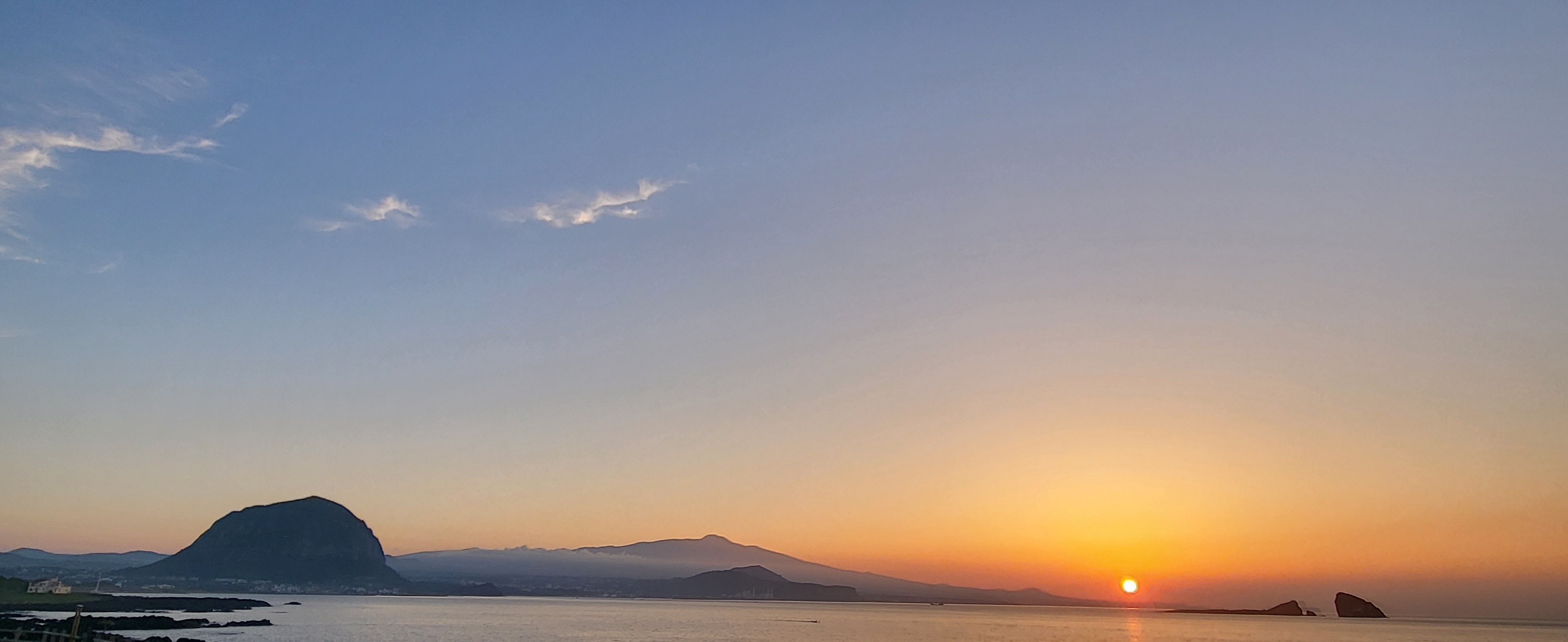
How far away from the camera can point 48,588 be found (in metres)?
113

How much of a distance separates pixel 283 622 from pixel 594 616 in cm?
6779

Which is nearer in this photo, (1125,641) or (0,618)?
(0,618)

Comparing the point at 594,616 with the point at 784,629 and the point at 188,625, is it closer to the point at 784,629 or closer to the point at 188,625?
the point at 784,629

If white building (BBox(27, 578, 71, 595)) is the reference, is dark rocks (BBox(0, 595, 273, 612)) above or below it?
below

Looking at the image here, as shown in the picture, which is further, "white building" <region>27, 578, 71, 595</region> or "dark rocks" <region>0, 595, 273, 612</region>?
"white building" <region>27, 578, 71, 595</region>

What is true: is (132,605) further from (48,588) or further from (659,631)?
(659,631)

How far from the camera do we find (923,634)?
130 metres

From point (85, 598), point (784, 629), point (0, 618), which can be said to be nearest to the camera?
point (0, 618)

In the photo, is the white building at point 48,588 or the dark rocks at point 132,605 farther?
the white building at point 48,588

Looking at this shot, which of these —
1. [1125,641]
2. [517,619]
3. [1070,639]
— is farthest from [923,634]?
[517,619]

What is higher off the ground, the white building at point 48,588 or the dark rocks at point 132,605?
the white building at point 48,588

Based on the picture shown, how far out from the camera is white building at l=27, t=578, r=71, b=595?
109125 mm

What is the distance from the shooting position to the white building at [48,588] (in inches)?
4296

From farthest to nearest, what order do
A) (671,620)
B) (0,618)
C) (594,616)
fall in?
(594,616) → (671,620) → (0,618)
